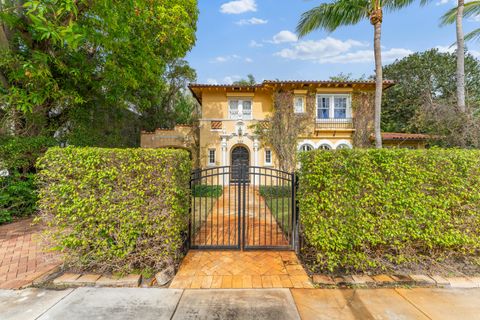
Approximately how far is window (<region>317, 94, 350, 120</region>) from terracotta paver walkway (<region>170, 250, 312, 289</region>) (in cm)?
1078

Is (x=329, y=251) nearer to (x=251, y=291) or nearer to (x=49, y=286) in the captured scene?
(x=251, y=291)

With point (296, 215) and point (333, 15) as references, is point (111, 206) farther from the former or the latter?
point (333, 15)

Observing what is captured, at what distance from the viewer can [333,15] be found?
9.10 meters

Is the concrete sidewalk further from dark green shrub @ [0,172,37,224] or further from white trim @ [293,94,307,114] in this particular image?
white trim @ [293,94,307,114]

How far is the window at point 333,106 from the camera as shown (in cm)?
1255

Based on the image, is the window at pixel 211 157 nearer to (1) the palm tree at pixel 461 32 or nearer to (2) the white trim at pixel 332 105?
(2) the white trim at pixel 332 105

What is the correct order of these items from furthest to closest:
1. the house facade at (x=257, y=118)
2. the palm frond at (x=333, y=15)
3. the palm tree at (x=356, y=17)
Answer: the house facade at (x=257, y=118) < the palm frond at (x=333, y=15) < the palm tree at (x=356, y=17)

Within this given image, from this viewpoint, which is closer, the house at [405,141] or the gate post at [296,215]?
the gate post at [296,215]

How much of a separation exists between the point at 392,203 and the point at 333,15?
9.57 m

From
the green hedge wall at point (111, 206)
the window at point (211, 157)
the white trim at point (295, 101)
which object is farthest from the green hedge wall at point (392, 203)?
the window at point (211, 157)

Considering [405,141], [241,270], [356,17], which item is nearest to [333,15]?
[356,17]

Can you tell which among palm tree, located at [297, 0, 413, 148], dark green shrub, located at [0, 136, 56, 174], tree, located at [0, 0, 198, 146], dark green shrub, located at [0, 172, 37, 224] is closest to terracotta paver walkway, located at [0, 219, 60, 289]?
dark green shrub, located at [0, 172, 37, 224]

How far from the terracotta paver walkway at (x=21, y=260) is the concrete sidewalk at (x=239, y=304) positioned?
12.8 inches

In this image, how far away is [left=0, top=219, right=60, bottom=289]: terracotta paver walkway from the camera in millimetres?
3221
